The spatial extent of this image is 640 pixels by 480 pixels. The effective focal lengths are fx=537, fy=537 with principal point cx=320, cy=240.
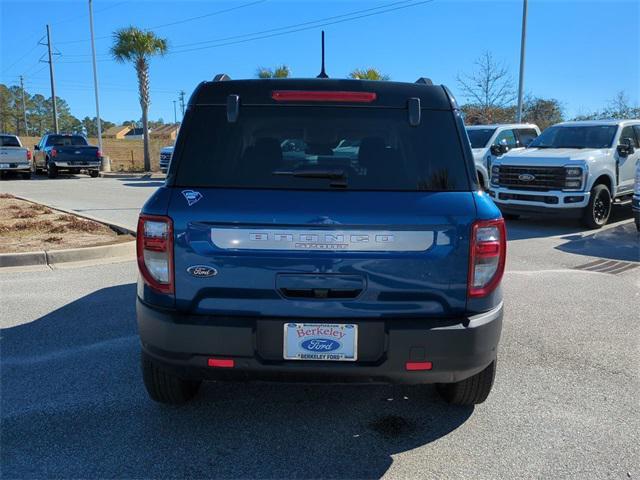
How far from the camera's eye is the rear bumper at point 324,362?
2.58 metres

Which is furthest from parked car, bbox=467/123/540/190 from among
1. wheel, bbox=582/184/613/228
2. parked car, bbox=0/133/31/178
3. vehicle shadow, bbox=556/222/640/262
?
parked car, bbox=0/133/31/178

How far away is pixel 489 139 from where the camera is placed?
45.0ft

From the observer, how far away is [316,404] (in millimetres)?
3418

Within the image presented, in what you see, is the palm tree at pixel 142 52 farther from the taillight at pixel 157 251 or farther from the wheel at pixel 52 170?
the taillight at pixel 157 251

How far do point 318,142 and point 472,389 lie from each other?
5.62 feet

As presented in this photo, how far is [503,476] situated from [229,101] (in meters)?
2.37

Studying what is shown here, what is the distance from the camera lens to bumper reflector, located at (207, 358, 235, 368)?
2.62 meters

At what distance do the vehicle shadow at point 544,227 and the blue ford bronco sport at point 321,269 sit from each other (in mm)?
7432

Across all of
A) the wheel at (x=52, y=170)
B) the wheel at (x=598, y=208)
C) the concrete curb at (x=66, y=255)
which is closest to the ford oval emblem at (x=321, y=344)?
the concrete curb at (x=66, y=255)

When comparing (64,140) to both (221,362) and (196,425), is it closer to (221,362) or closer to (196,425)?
(196,425)

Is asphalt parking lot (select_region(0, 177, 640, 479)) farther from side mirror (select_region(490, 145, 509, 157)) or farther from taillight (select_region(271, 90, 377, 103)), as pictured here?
side mirror (select_region(490, 145, 509, 157))

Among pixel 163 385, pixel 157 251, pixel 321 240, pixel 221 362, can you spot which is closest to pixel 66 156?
pixel 163 385

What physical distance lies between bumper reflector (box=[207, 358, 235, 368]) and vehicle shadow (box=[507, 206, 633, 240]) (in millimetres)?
7968

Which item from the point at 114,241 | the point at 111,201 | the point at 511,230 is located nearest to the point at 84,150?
the point at 111,201
